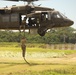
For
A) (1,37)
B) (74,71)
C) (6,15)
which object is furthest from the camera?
(1,37)

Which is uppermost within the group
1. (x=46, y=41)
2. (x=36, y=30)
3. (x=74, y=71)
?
(x=36, y=30)

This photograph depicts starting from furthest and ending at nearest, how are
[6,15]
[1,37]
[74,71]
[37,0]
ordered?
[1,37], [6,15], [37,0], [74,71]

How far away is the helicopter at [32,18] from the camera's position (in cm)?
2680

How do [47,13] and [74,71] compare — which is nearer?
[74,71]

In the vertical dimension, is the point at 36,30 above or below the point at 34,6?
below

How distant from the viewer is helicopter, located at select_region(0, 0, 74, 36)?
26797 millimetres

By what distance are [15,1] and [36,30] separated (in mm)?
3799

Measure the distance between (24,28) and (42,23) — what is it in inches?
85.5

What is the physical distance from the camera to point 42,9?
27.7m

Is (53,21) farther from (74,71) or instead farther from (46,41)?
(46,41)

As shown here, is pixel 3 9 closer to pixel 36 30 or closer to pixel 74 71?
pixel 36 30

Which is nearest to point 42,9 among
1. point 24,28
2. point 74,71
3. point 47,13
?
point 47,13

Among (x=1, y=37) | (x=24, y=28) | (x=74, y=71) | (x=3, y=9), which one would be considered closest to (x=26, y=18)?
(x=24, y=28)

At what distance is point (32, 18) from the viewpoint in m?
27.8
